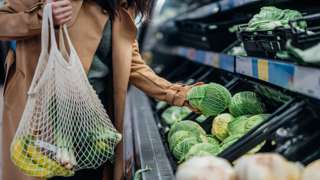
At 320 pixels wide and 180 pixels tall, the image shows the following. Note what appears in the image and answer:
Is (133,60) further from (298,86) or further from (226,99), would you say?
(298,86)

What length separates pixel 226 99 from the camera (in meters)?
2.32

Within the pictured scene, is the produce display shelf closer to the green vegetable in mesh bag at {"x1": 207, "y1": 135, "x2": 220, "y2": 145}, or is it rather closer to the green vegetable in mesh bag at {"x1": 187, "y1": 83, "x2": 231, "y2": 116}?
the green vegetable in mesh bag at {"x1": 187, "y1": 83, "x2": 231, "y2": 116}

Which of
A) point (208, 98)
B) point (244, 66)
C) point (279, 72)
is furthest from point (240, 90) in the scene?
point (279, 72)

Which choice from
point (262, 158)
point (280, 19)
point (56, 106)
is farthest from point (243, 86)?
point (262, 158)

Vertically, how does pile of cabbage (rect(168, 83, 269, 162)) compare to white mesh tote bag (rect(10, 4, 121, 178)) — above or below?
below

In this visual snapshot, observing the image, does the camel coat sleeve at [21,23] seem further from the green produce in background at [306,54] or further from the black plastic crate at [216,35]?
the black plastic crate at [216,35]

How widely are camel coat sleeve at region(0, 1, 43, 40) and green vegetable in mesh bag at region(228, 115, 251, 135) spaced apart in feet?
3.28

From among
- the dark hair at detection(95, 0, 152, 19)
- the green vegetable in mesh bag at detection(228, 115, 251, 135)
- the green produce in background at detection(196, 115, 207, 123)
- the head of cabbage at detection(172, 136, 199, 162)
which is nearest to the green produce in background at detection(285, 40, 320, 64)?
the green vegetable in mesh bag at detection(228, 115, 251, 135)

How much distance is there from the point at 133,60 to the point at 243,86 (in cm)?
71

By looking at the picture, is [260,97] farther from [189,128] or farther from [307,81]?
[307,81]

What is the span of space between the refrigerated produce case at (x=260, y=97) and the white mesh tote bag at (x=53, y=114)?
0.36 meters

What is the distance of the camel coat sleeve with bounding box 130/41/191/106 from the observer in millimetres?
2340

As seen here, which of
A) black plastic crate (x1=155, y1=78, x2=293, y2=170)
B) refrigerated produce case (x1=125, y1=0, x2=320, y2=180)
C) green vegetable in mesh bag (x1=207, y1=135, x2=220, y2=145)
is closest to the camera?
refrigerated produce case (x1=125, y1=0, x2=320, y2=180)

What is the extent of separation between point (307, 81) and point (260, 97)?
0.97 meters
